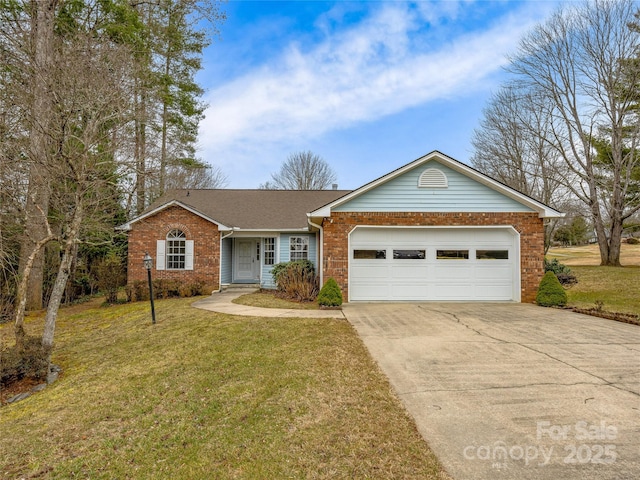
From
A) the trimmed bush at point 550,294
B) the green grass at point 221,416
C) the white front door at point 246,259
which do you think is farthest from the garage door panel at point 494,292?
the white front door at point 246,259

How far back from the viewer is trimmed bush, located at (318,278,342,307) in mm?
9906

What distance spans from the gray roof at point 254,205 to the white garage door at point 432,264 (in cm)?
480

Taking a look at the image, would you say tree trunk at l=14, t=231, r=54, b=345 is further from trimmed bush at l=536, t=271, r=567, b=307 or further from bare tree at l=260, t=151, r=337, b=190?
bare tree at l=260, t=151, r=337, b=190

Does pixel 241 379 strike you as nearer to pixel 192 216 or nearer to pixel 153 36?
pixel 192 216

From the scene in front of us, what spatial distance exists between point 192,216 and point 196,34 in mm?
12752

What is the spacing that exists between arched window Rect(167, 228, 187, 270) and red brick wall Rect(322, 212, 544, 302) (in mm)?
7258

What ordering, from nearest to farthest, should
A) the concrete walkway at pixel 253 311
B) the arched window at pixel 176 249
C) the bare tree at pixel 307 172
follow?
the concrete walkway at pixel 253 311
the arched window at pixel 176 249
the bare tree at pixel 307 172

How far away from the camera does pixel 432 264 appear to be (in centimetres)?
1109

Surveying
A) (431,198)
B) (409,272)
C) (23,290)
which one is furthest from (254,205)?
(23,290)

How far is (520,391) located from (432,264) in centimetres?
701

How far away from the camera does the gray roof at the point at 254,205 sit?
1537cm

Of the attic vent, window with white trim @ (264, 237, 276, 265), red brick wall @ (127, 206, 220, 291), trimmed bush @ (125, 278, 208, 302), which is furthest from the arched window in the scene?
the attic vent

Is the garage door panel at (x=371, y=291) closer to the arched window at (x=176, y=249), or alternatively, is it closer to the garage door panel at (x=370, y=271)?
the garage door panel at (x=370, y=271)

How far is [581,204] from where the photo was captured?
24375 millimetres
